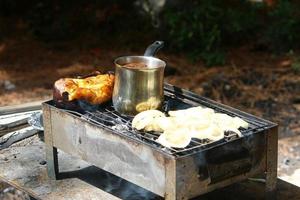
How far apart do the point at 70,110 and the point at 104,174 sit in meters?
0.69

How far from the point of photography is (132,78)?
13.2 ft

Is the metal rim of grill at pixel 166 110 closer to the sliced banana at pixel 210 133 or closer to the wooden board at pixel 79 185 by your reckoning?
the sliced banana at pixel 210 133

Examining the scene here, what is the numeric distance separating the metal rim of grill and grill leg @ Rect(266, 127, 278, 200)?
6cm

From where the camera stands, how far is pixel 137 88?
4.05 m

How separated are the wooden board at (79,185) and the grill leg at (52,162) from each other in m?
0.05

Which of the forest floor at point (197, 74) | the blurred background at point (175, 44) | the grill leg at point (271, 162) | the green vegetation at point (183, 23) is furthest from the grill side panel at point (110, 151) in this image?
the green vegetation at point (183, 23)

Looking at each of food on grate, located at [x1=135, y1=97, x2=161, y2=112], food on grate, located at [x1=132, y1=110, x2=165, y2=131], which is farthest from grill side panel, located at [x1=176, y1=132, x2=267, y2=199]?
food on grate, located at [x1=135, y1=97, x2=161, y2=112]

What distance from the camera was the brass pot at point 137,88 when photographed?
402cm

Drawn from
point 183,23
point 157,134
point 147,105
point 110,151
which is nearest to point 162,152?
point 157,134

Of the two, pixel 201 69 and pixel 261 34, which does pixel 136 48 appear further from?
pixel 261 34

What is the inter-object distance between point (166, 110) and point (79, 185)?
78 centimetres

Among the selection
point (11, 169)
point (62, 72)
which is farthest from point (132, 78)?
point (62, 72)

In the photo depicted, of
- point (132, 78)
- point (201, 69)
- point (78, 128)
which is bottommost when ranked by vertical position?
point (201, 69)

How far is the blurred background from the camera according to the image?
8531mm
